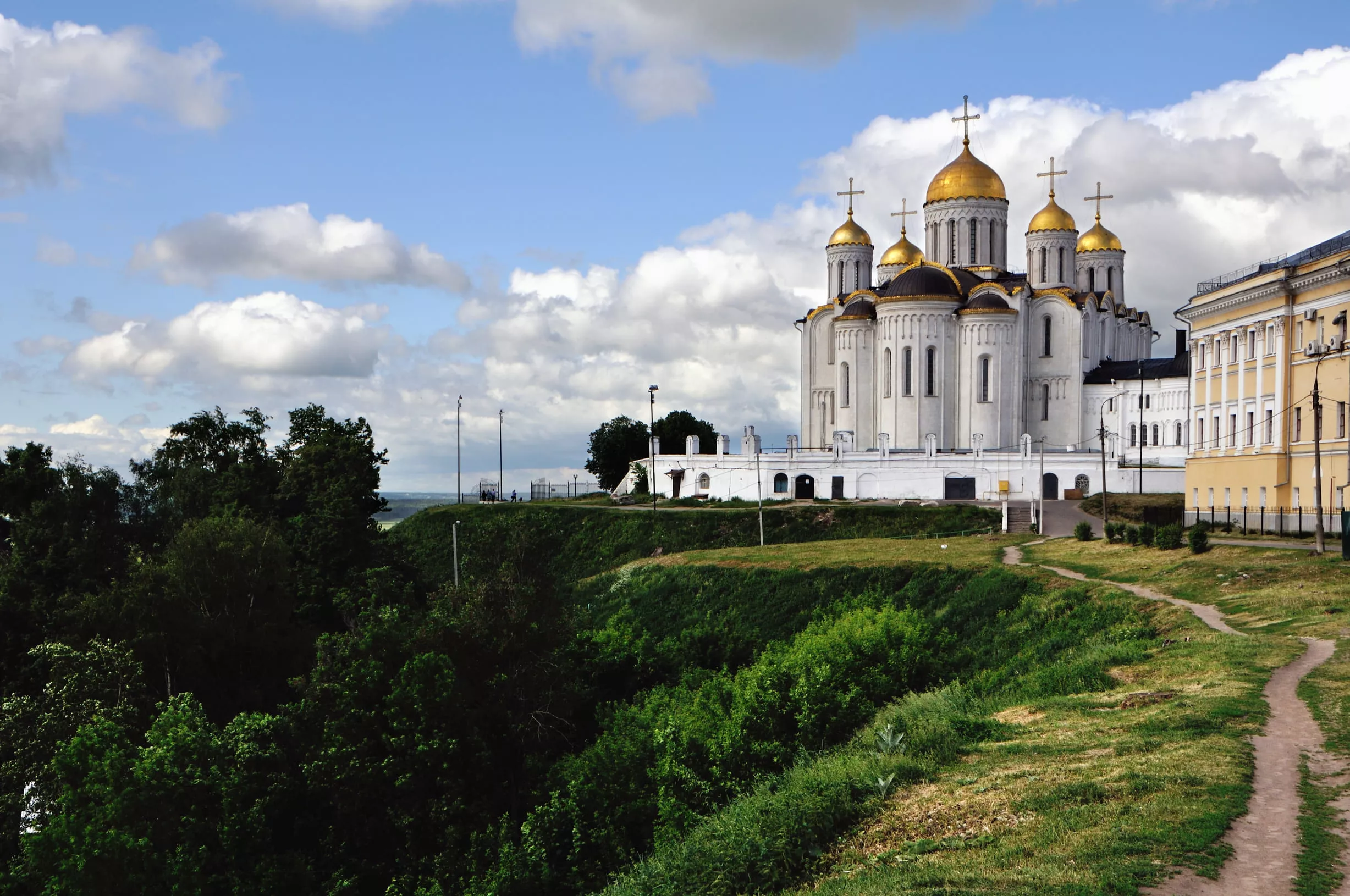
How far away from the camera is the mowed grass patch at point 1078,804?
29.0ft

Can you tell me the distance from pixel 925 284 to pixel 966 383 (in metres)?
6.22

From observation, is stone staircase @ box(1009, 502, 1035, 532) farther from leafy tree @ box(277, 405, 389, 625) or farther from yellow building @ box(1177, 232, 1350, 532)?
leafy tree @ box(277, 405, 389, 625)

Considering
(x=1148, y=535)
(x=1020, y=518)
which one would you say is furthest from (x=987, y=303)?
(x=1148, y=535)

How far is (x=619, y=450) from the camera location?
288 ft

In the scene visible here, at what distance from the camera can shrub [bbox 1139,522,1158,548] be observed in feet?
106

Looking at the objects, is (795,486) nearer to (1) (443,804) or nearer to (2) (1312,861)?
(1) (443,804)

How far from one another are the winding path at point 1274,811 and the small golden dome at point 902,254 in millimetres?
62090

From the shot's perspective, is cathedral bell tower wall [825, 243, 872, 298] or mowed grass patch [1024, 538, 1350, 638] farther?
cathedral bell tower wall [825, 243, 872, 298]

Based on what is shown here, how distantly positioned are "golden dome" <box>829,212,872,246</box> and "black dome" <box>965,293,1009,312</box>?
10.4 m

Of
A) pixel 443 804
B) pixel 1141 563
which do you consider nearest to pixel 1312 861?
pixel 443 804

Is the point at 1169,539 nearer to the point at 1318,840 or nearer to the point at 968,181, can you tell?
the point at 1318,840

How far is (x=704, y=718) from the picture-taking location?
19922 mm

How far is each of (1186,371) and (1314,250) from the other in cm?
3027

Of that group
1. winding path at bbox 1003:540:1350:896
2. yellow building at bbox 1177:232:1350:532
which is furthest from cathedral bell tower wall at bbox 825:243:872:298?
winding path at bbox 1003:540:1350:896
